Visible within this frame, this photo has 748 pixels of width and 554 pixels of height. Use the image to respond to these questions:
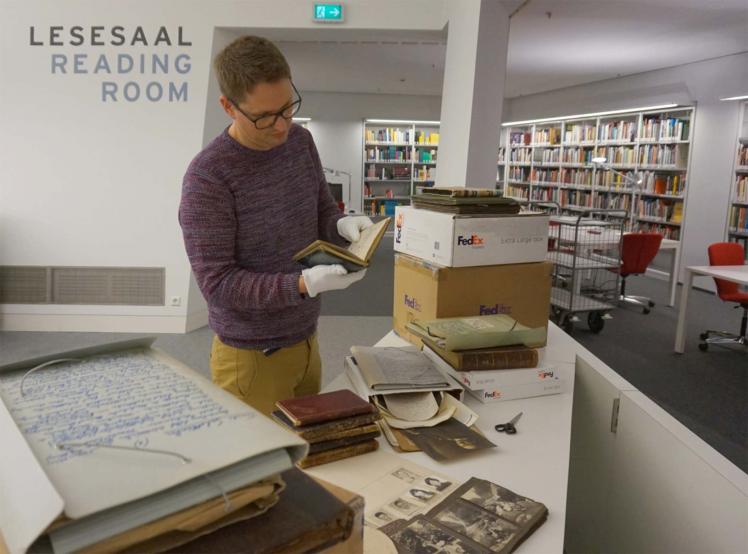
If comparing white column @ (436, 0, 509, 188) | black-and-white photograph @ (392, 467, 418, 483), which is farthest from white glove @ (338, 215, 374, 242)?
white column @ (436, 0, 509, 188)

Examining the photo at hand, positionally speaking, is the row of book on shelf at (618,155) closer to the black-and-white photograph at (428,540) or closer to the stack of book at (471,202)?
the stack of book at (471,202)

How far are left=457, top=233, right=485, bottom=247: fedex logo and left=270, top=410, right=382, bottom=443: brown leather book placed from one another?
84 centimetres

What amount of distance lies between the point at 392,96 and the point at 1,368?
11275 millimetres

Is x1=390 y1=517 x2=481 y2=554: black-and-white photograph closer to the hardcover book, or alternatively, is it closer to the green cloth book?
the hardcover book

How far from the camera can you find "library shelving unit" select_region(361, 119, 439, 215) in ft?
37.7

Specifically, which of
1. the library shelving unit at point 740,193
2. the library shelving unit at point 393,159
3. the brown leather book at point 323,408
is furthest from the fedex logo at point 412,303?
the library shelving unit at point 393,159

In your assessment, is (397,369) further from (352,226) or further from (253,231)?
(253,231)

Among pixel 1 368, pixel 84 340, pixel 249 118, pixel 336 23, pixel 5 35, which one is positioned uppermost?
pixel 336 23

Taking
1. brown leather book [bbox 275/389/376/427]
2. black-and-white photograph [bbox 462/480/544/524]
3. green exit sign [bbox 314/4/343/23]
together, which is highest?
green exit sign [bbox 314/4/343/23]

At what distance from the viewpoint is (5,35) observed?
15.1ft

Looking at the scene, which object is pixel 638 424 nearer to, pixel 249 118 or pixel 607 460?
pixel 607 460

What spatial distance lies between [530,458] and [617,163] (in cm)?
870

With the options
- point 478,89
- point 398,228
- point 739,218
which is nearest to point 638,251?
point 739,218

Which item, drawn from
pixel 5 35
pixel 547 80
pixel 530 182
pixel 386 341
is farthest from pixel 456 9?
pixel 530 182
